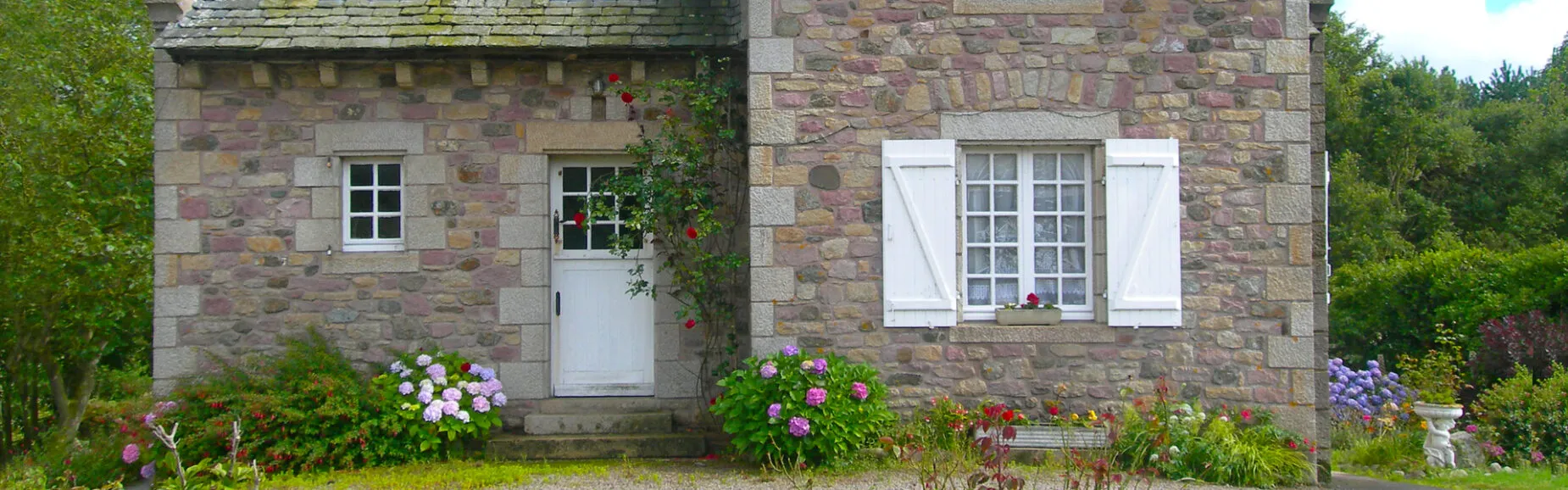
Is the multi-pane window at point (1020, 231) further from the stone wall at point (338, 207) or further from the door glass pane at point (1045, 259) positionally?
the stone wall at point (338, 207)

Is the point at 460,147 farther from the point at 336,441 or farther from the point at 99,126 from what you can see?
the point at 99,126

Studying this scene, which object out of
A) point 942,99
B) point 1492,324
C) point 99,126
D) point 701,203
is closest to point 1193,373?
point 942,99

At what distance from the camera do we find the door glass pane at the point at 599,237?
Result: 7789mm

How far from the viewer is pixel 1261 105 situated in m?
6.88

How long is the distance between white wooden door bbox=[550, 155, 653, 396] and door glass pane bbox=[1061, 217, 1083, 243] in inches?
111

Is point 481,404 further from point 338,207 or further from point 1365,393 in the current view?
point 1365,393

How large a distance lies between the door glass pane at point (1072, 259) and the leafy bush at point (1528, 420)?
382 centimetres

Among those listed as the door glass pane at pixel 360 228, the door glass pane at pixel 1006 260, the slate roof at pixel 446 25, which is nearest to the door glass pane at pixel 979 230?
the door glass pane at pixel 1006 260

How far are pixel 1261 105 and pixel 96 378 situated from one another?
13.1m

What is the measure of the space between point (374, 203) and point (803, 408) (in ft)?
11.3

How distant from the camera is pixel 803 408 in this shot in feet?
20.8

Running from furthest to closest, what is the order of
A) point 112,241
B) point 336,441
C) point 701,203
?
point 112,241, point 701,203, point 336,441

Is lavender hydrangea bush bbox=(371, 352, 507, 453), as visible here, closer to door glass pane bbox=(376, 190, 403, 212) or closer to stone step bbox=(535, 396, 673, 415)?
stone step bbox=(535, 396, 673, 415)

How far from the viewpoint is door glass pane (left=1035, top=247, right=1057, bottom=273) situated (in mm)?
6996
